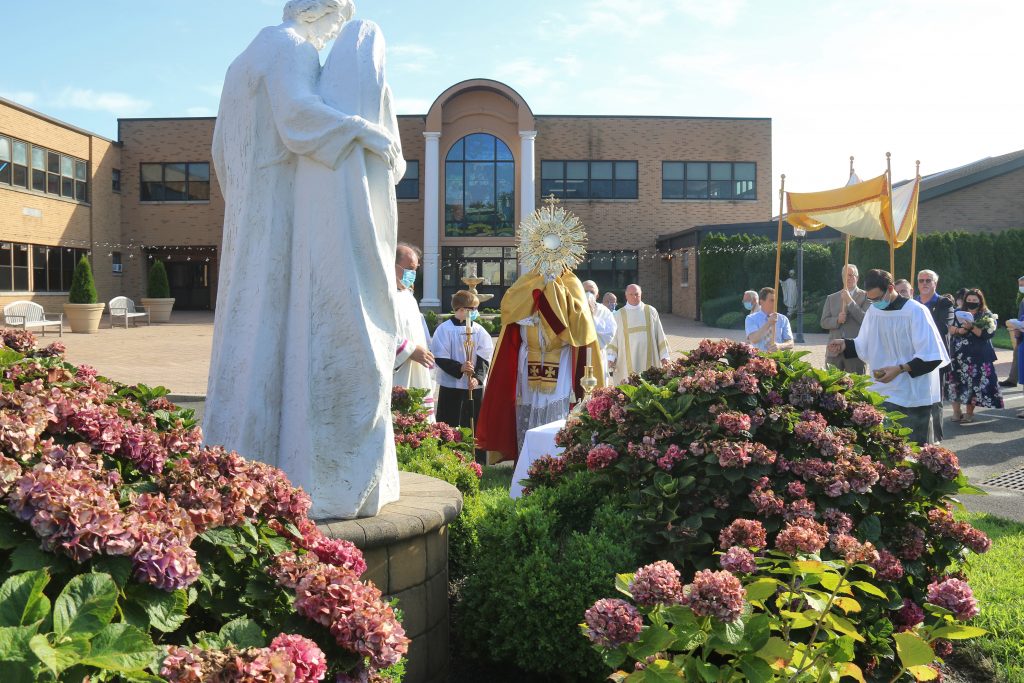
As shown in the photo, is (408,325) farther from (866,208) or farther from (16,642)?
(866,208)

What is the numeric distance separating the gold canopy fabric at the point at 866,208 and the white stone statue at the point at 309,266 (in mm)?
11871

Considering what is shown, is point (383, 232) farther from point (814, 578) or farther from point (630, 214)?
point (630, 214)

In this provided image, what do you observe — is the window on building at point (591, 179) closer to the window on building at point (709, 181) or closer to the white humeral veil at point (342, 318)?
the window on building at point (709, 181)

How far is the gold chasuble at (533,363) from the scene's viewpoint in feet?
27.9

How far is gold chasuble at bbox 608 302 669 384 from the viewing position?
11344 mm

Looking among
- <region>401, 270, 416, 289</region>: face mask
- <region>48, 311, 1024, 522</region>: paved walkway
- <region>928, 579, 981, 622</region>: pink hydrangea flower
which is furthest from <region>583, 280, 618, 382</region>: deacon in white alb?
<region>928, 579, 981, 622</region>: pink hydrangea flower

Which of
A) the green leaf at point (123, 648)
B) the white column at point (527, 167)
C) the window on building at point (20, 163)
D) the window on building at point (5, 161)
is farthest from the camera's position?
the white column at point (527, 167)

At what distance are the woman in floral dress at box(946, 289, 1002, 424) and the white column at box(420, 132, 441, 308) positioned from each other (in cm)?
2431

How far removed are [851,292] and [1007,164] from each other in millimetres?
24288

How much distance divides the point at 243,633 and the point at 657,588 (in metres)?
1.05

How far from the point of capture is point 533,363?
A: 8.67 metres

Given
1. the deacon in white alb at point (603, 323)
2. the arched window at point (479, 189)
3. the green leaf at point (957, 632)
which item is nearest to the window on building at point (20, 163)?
the arched window at point (479, 189)

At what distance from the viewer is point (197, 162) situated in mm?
39125

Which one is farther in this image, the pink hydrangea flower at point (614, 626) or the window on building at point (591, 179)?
the window on building at point (591, 179)
